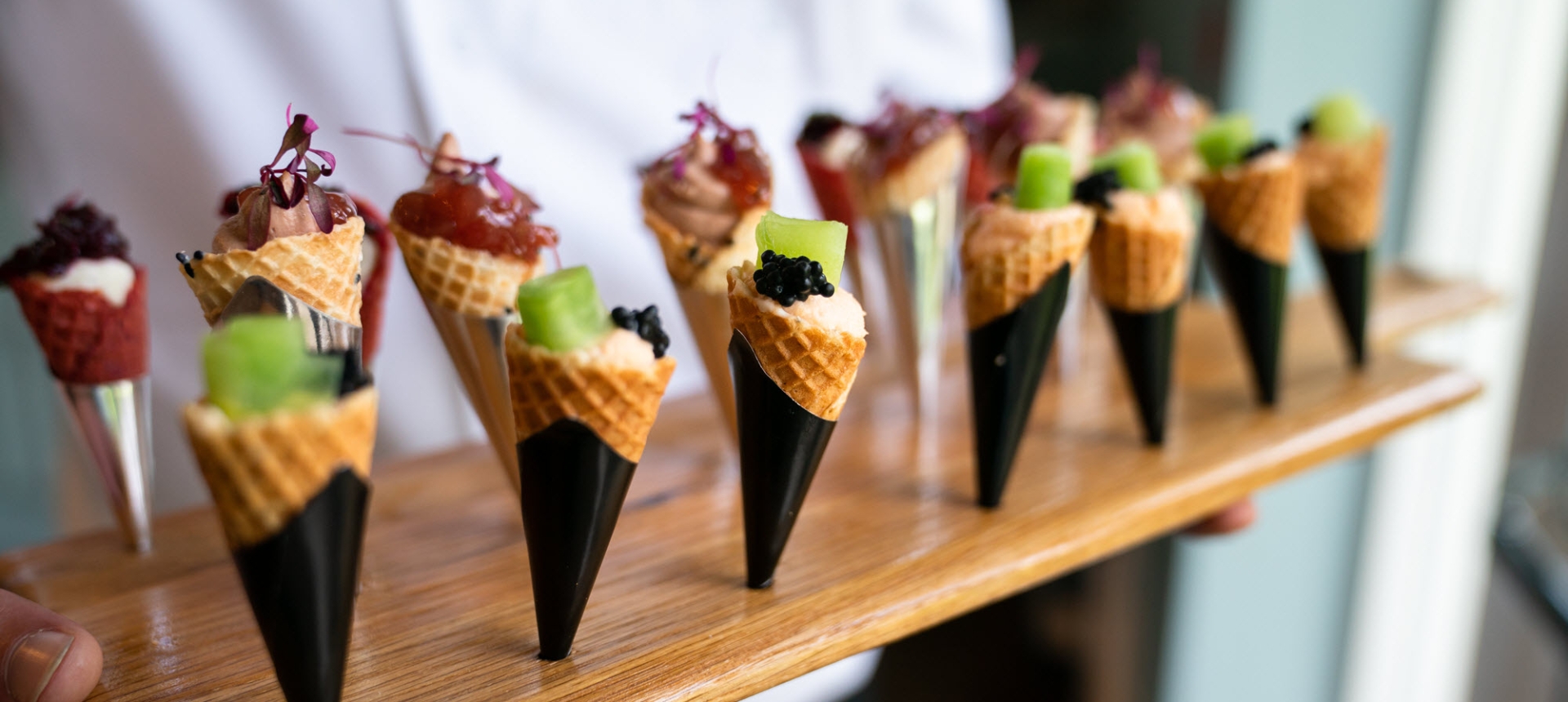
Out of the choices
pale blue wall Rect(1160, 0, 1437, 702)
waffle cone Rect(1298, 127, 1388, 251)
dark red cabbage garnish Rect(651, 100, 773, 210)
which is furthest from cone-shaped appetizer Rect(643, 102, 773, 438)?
pale blue wall Rect(1160, 0, 1437, 702)

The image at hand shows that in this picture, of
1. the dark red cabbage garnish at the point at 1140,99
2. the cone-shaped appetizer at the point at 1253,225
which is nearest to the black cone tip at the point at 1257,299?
the cone-shaped appetizer at the point at 1253,225

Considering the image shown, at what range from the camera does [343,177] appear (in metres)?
1.11

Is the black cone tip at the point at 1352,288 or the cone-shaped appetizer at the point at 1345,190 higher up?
the cone-shaped appetizer at the point at 1345,190

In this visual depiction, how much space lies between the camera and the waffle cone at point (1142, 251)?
873mm

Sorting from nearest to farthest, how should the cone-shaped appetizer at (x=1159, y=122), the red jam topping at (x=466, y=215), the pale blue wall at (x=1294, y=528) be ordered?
the red jam topping at (x=466, y=215) < the cone-shaped appetizer at (x=1159, y=122) < the pale blue wall at (x=1294, y=528)

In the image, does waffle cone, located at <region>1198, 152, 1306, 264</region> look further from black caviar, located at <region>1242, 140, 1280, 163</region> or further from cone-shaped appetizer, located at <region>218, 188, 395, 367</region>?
cone-shaped appetizer, located at <region>218, 188, 395, 367</region>

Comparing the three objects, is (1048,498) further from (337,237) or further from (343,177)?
(343,177)

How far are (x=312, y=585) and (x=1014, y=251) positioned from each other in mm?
554

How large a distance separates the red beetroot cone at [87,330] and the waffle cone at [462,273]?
0.22m

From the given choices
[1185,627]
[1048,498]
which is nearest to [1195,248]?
[1185,627]

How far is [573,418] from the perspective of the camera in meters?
0.55

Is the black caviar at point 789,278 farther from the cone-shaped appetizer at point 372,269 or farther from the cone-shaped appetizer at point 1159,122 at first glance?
the cone-shaped appetizer at point 1159,122

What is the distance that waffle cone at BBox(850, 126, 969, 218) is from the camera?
975 mm

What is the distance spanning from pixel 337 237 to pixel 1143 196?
2.22 ft
